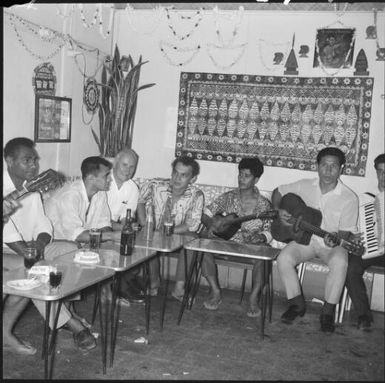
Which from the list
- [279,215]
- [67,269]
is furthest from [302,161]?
[67,269]

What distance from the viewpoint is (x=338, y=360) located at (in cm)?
377

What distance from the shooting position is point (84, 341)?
3592mm

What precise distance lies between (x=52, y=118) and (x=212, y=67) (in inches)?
84.5

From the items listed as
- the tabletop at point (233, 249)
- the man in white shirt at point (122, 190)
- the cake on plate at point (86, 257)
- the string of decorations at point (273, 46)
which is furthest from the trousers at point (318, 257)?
the string of decorations at point (273, 46)

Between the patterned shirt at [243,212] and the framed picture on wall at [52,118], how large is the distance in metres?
1.77

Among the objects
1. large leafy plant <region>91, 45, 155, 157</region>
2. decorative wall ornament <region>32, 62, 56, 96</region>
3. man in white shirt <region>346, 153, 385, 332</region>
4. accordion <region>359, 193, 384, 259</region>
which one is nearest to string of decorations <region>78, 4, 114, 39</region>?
large leafy plant <region>91, 45, 155, 157</region>

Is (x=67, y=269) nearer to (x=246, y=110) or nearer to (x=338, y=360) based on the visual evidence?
(x=338, y=360)

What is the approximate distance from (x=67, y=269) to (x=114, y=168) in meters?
2.24

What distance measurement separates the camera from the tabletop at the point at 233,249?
154 inches

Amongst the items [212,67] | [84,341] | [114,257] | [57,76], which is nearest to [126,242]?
[114,257]

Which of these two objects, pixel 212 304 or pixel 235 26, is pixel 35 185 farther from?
pixel 235 26

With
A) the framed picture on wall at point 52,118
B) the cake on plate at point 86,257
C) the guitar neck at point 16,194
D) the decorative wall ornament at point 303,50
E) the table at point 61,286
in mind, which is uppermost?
the decorative wall ornament at point 303,50

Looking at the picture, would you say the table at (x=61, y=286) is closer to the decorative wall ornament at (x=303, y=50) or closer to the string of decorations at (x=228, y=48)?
the string of decorations at (x=228, y=48)

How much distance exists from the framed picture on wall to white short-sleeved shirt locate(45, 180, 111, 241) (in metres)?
0.93
